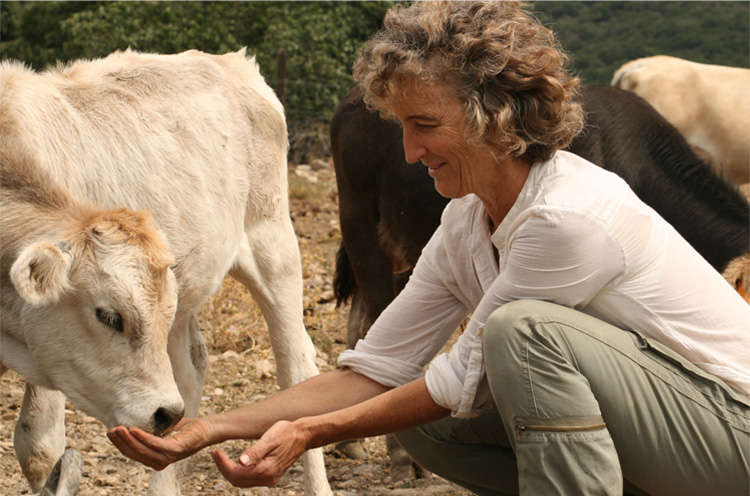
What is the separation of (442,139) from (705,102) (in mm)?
7993

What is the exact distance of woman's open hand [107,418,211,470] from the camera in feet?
9.27

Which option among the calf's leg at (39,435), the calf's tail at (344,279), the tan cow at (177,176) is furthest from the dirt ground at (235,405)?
the calf's tail at (344,279)

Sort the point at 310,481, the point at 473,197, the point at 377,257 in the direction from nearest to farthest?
1. the point at 473,197
2. the point at 310,481
3. the point at 377,257

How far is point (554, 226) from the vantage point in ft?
8.63

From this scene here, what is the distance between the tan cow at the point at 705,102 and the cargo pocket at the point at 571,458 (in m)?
7.56

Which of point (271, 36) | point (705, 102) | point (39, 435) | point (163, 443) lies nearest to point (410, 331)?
point (163, 443)

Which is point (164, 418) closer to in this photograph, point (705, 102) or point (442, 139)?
point (442, 139)

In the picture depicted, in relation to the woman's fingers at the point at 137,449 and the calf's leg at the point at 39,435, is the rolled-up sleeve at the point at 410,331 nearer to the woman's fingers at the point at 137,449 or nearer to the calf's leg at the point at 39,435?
the woman's fingers at the point at 137,449

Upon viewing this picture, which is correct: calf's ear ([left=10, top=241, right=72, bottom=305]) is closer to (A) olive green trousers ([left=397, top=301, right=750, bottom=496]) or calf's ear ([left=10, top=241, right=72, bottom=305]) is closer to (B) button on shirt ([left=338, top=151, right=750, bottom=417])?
(B) button on shirt ([left=338, top=151, right=750, bottom=417])

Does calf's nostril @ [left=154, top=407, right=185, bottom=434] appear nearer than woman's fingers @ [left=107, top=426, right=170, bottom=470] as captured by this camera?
No

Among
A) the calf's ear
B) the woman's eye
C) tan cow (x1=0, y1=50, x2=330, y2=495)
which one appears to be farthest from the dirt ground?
the calf's ear

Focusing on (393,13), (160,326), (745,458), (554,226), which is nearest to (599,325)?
(554,226)

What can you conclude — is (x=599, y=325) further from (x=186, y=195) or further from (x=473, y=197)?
(x=186, y=195)

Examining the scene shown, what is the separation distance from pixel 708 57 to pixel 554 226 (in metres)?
22.3
